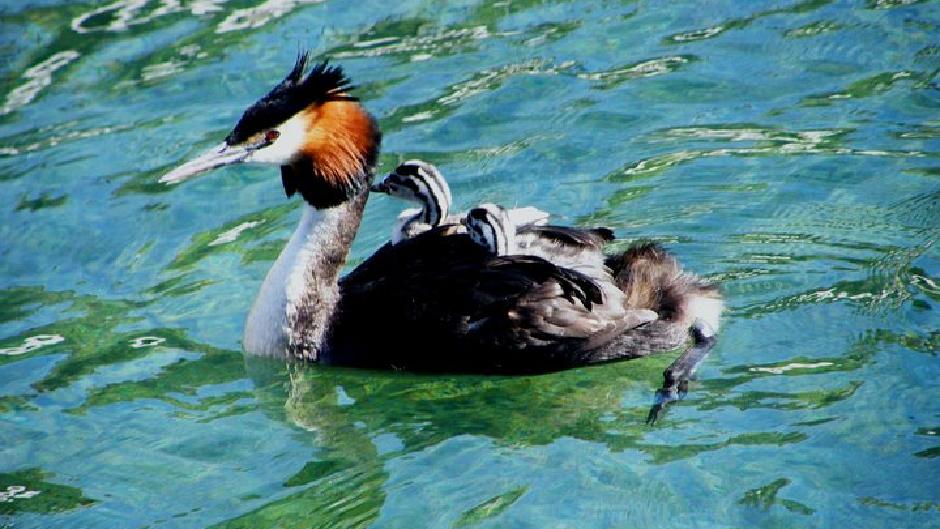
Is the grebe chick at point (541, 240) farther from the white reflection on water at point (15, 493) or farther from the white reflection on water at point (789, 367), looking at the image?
the white reflection on water at point (15, 493)

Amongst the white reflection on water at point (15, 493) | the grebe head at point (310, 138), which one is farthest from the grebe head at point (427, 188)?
the white reflection on water at point (15, 493)

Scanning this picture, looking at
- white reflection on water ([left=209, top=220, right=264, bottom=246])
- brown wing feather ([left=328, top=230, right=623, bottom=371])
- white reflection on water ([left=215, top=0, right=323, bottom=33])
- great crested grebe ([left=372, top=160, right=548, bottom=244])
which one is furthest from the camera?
white reflection on water ([left=215, top=0, right=323, bottom=33])

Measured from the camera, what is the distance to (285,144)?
7008 millimetres

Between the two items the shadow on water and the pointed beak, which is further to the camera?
the pointed beak

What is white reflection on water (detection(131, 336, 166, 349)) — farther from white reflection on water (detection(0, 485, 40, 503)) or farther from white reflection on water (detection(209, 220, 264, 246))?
white reflection on water (detection(0, 485, 40, 503))

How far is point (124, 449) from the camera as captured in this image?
21.4ft

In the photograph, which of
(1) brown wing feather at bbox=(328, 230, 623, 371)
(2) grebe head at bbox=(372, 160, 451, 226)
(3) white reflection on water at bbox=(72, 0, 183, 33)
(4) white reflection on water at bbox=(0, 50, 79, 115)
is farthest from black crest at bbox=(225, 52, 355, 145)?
(3) white reflection on water at bbox=(72, 0, 183, 33)

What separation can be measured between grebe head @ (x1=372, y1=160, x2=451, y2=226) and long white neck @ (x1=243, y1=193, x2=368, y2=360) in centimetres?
36

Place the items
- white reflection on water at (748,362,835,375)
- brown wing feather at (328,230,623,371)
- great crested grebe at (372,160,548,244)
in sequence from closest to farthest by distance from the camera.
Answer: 1. white reflection on water at (748,362,835,375)
2. brown wing feather at (328,230,623,371)
3. great crested grebe at (372,160,548,244)

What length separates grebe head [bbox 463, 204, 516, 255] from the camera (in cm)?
664

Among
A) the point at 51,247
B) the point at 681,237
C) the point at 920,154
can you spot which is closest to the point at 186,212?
the point at 51,247

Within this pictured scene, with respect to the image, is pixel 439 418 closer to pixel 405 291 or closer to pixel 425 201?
pixel 405 291

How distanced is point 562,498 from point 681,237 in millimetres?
2482

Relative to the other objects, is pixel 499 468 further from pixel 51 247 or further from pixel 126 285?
pixel 51 247
